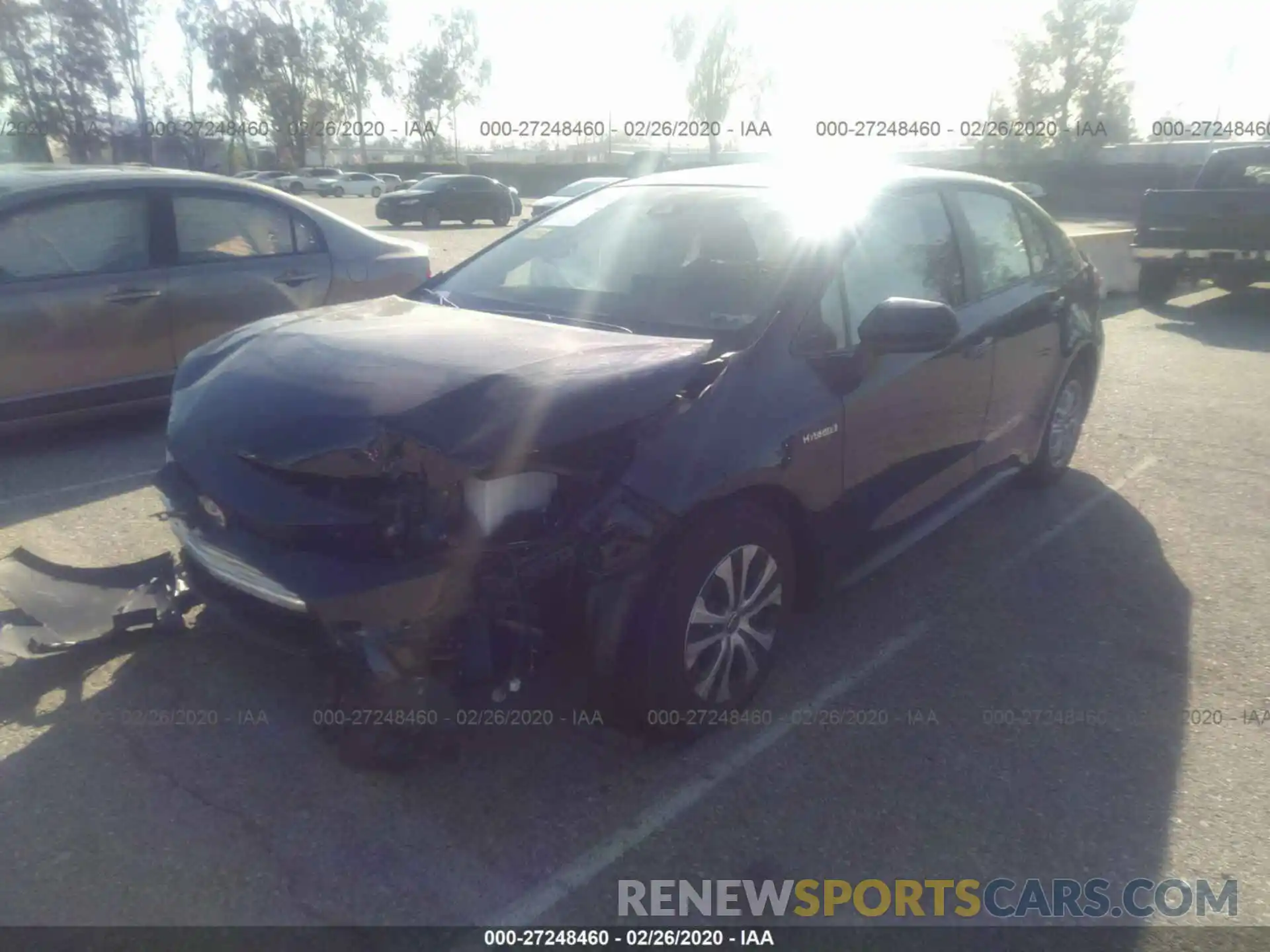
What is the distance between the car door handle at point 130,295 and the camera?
5672mm

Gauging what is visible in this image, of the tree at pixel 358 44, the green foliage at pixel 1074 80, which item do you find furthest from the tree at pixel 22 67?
Result: the green foliage at pixel 1074 80

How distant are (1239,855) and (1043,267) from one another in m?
3.29

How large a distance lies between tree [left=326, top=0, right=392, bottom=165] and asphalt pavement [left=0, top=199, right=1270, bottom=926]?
63.8 m

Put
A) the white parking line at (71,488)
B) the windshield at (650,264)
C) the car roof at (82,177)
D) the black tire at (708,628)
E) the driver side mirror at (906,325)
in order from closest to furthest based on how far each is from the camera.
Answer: the black tire at (708,628) → the driver side mirror at (906,325) → the windshield at (650,264) → the white parking line at (71,488) → the car roof at (82,177)

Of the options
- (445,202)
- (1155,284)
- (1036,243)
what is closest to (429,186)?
(445,202)

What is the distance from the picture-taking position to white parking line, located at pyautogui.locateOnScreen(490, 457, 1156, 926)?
8.35 ft

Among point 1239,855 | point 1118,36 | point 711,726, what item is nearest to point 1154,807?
point 1239,855

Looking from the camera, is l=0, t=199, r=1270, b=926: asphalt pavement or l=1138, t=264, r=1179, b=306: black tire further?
l=1138, t=264, r=1179, b=306: black tire

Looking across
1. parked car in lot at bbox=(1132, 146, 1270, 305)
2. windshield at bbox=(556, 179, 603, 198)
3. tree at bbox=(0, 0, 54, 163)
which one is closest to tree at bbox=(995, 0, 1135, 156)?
windshield at bbox=(556, 179, 603, 198)

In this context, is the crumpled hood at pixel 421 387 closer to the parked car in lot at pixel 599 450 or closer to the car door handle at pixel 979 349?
the parked car in lot at pixel 599 450

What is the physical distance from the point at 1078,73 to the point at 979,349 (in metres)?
53.3

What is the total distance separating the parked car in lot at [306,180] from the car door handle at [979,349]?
1465 inches

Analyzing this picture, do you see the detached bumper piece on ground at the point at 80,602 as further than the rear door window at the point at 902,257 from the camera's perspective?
No

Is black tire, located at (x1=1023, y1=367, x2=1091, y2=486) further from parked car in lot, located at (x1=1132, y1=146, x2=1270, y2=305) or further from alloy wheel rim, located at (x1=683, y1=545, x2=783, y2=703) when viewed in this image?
parked car in lot, located at (x1=1132, y1=146, x2=1270, y2=305)
